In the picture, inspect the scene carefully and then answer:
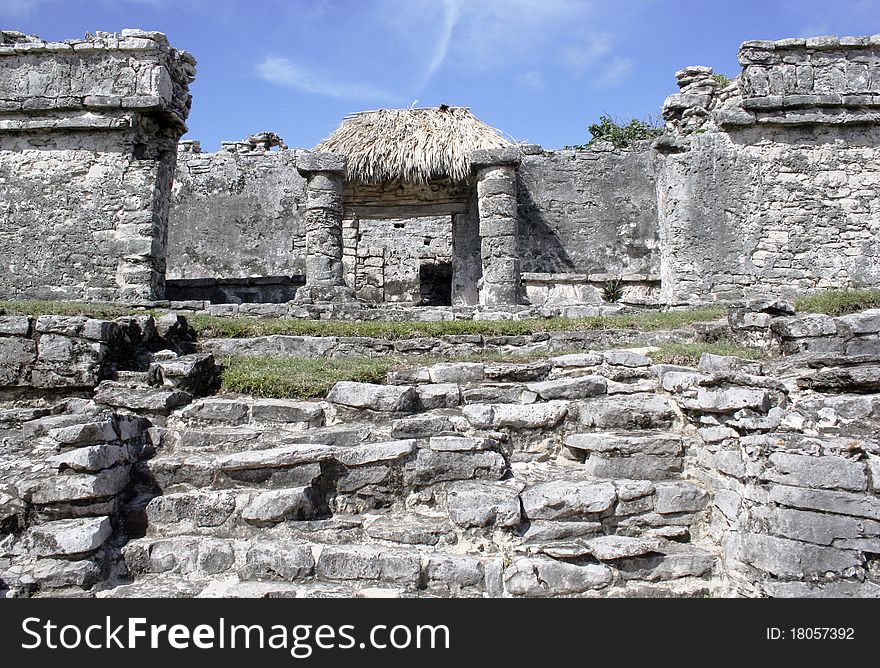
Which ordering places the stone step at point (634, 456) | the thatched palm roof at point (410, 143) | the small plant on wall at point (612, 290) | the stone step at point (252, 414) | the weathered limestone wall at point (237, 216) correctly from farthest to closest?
1. the weathered limestone wall at point (237, 216)
2. the small plant on wall at point (612, 290)
3. the thatched palm roof at point (410, 143)
4. the stone step at point (252, 414)
5. the stone step at point (634, 456)

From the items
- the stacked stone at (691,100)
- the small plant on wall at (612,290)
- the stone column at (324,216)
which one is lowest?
the small plant on wall at (612,290)

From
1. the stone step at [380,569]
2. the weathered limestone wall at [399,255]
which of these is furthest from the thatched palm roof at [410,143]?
the stone step at [380,569]

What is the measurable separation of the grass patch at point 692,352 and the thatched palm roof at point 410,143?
6.39 metres

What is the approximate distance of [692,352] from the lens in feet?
18.5

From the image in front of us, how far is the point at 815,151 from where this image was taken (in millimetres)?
10812

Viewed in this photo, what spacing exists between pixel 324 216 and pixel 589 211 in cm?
567

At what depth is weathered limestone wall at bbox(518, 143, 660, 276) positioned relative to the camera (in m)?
13.3

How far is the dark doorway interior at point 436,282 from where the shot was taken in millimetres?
16609

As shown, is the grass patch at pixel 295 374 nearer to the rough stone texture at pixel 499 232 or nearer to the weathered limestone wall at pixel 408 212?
the rough stone texture at pixel 499 232

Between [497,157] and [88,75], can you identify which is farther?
[497,157]

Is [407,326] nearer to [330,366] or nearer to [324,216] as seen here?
[330,366]

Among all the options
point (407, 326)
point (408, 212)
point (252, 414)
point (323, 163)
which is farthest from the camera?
point (408, 212)

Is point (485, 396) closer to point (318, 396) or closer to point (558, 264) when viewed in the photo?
point (318, 396)

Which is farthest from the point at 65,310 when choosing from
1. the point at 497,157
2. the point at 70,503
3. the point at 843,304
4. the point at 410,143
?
the point at 843,304
